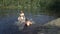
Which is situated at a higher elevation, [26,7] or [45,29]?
[45,29]

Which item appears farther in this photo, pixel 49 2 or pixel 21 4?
pixel 21 4

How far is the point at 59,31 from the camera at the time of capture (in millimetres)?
20000

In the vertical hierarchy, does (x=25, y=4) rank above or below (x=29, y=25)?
below

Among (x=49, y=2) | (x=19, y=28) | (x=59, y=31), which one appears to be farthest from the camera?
(x=49, y=2)

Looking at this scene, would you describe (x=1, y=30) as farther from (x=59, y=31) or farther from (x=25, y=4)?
(x=25, y=4)

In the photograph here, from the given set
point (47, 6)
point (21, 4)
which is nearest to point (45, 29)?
point (47, 6)

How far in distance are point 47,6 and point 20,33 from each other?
21103 mm

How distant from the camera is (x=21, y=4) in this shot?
43.3m

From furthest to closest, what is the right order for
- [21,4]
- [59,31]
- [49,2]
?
[21,4], [49,2], [59,31]

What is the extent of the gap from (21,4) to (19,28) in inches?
875

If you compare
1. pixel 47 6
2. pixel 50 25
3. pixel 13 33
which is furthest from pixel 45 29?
pixel 47 6

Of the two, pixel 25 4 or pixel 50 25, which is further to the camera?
pixel 25 4

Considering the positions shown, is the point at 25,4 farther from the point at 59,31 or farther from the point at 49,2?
the point at 59,31

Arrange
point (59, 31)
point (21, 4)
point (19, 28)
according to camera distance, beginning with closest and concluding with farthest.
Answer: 1. point (59, 31)
2. point (19, 28)
3. point (21, 4)
